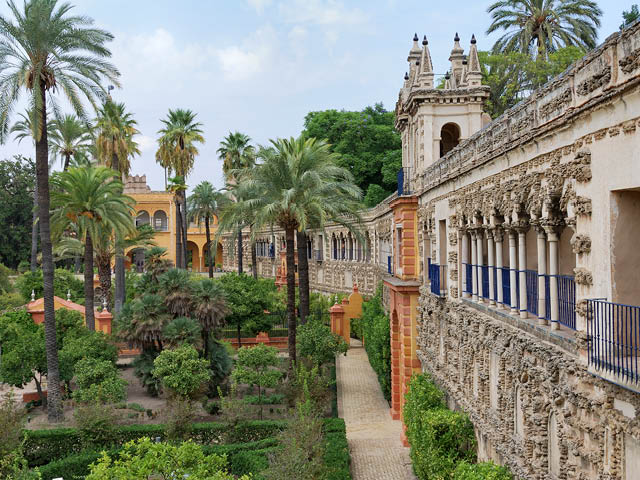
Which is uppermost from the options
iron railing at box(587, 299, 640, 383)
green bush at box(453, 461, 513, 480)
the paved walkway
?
iron railing at box(587, 299, 640, 383)

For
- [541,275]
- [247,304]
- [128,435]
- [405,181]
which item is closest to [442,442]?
[541,275]

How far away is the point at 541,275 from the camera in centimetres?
915

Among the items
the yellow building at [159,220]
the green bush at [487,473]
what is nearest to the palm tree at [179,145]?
the yellow building at [159,220]

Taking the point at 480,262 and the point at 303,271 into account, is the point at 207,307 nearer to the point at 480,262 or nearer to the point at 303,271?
the point at 303,271

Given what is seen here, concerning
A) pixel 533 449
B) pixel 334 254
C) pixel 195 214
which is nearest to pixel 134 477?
pixel 533 449

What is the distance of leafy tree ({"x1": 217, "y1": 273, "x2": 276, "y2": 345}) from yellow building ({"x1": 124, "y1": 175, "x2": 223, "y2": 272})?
1442 inches

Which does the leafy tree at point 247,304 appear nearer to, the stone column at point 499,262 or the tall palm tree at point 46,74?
the tall palm tree at point 46,74

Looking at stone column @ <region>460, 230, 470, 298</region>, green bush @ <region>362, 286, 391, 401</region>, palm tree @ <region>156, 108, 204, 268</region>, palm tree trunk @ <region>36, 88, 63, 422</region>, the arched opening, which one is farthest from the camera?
palm tree @ <region>156, 108, 204, 268</region>

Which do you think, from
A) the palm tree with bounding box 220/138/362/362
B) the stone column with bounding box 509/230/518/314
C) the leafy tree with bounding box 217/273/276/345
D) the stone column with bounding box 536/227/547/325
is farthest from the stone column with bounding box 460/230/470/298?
the leafy tree with bounding box 217/273/276/345

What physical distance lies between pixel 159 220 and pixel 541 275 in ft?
222

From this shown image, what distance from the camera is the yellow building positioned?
7094 centimetres

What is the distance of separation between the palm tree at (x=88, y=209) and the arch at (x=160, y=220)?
43403mm

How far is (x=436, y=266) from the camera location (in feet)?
53.7

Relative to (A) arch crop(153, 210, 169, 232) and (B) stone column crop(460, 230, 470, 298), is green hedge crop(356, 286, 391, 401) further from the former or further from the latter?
(A) arch crop(153, 210, 169, 232)
